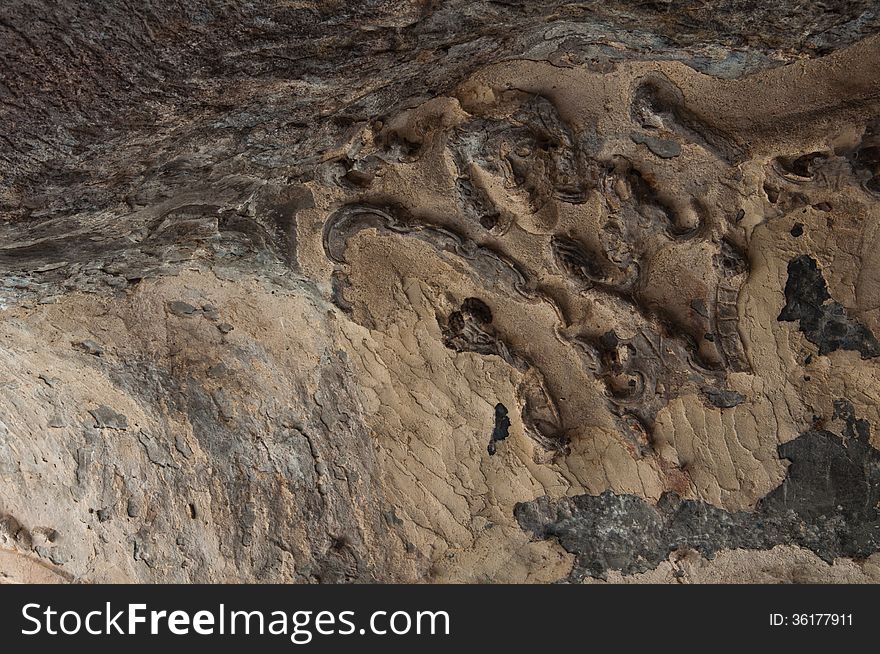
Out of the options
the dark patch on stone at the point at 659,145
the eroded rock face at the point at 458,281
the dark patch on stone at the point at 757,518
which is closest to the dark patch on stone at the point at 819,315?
the eroded rock face at the point at 458,281

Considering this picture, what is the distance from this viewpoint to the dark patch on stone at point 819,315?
1646 mm

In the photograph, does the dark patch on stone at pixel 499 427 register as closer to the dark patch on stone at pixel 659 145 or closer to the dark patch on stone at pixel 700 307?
the dark patch on stone at pixel 700 307

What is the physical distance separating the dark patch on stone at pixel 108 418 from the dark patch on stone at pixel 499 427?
1081mm

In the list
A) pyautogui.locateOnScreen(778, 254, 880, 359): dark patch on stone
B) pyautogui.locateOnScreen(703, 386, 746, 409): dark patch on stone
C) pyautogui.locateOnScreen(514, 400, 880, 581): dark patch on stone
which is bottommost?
pyautogui.locateOnScreen(514, 400, 880, 581): dark patch on stone

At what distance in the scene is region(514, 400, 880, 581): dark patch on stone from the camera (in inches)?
67.7

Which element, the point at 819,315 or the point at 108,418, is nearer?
the point at 819,315

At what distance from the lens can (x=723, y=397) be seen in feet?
5.74

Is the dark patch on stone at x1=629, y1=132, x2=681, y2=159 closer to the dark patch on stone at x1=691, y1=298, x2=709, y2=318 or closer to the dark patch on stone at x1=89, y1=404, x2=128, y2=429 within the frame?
the dark patch on stone at x1=691, y1=298, x2=709, y2=318

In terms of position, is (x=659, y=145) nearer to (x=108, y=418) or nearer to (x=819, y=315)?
(x=819, y=315)

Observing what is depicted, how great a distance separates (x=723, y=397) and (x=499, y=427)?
1.76 ft

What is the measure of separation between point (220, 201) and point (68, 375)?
0.80m

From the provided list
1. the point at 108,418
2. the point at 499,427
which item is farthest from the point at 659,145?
the point at 108,418

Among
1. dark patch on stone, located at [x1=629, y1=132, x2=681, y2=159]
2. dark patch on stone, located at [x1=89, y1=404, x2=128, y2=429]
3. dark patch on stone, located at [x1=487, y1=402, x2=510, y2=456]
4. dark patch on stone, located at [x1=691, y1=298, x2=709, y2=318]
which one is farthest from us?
dark patch on stone, located at [x1=89, y1=404, x2=128, y2=429]

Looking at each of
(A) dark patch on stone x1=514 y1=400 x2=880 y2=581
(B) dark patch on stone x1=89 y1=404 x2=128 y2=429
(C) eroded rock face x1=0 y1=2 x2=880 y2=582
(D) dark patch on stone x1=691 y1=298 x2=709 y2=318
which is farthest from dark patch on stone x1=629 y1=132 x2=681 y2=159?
(B) dark patch on stone x1=89 y1=404 x2=128 y2=429
